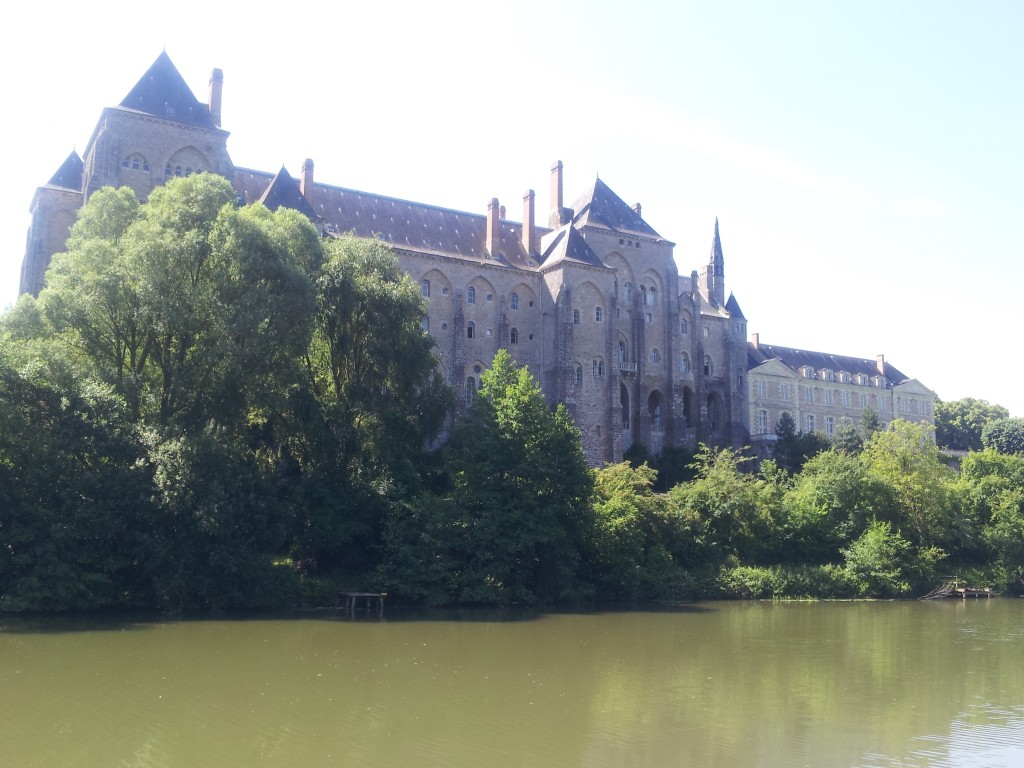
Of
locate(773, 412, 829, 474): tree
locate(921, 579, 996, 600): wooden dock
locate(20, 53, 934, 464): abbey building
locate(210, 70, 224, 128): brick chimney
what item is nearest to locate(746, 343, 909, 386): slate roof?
locate(20, 53, 934, 464): abbey building

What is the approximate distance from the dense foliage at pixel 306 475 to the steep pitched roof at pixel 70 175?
1523 cm

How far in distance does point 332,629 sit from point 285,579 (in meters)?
4.50

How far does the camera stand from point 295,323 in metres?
27.8

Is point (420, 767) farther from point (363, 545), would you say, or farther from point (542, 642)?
point (363, 545)

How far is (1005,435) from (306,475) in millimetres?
64812

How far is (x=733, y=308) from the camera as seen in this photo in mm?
65812

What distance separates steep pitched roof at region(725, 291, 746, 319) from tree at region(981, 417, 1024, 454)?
24.8 m

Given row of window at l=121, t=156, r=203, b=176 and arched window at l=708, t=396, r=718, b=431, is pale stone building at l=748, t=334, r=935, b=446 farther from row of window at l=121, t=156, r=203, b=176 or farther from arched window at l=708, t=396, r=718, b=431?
row of window at l=121, t=156, r=203, b=176

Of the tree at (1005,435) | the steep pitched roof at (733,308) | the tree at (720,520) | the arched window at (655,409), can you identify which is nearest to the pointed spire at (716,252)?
the steep pitched roof at (733,308)

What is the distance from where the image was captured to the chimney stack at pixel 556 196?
58.5m

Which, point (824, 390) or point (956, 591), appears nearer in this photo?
point (956, 591)

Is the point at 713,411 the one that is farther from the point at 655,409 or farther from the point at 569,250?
the point at 569,250

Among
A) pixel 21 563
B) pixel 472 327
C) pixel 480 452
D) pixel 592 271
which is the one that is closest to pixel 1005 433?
pixel 592 271

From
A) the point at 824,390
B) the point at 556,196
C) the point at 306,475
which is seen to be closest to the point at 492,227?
the point at 556,196
